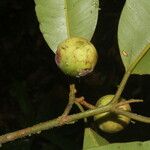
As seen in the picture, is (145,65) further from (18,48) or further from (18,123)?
(18,48)

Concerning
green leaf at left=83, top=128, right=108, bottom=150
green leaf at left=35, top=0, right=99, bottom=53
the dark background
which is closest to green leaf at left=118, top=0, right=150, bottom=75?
green leaf at left=35, top=0, right=99, bottom=53

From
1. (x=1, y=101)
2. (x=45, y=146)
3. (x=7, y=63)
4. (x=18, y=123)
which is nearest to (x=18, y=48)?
(x=7, y=63)

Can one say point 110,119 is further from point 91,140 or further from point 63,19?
point 63,19

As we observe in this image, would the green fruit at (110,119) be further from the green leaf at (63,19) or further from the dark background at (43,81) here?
the dark background at (43,81)

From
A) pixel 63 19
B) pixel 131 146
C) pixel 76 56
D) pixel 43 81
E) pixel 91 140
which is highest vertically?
pixel 43 81

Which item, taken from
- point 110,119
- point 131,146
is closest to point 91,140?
point 110,119

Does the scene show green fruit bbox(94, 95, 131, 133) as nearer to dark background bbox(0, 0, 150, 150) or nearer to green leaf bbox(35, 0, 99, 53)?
green leaf bbox(35, 0, 99, 53)
